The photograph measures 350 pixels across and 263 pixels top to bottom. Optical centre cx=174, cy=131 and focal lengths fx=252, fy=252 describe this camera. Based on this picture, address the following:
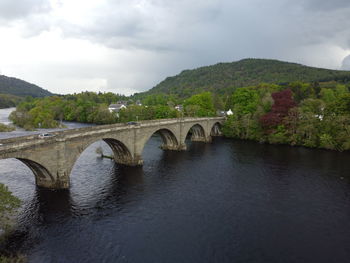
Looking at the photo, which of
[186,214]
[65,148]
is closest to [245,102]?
[186,214]

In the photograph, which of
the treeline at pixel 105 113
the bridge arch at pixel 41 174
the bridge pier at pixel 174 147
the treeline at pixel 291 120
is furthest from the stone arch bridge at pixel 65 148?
the treeline at pixel 105 113

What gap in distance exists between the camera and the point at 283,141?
75.4 m

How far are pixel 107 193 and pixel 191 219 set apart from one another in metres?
13.6

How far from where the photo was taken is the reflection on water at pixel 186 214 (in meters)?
23.5

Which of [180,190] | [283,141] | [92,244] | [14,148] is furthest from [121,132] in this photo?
[283,141]

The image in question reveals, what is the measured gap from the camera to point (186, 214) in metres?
30.7

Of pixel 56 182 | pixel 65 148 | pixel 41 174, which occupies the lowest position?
pixel 56 182

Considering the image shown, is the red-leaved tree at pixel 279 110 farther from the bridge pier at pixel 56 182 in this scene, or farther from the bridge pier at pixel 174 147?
the bridge pier at pixel 56 182

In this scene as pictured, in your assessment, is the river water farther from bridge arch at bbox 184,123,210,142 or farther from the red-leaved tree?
bridge arch at bbox 184,123,210,142

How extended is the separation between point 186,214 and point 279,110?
58560 millimetres

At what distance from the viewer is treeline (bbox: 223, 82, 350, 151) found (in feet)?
225

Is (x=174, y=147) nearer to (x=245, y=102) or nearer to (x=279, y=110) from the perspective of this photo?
(x=279, y=110)

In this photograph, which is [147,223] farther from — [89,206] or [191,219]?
[89,206]

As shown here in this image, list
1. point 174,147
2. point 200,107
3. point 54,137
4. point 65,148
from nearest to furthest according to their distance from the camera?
point 54,137 → point 65,148 → point 174,147 → point 200,107
